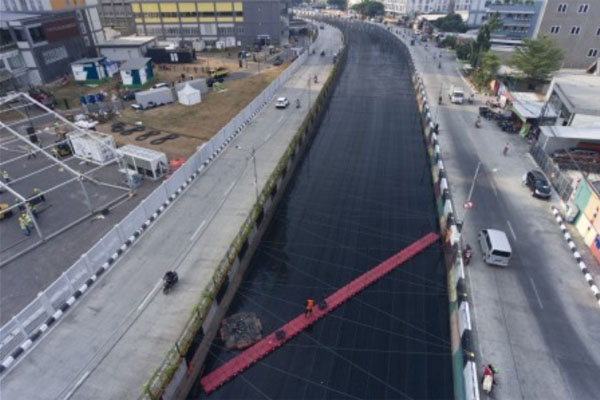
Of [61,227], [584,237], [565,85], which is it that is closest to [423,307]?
[584,237]

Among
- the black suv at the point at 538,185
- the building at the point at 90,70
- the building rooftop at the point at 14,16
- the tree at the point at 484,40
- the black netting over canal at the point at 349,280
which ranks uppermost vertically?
the building rooftop at the point at 14,16

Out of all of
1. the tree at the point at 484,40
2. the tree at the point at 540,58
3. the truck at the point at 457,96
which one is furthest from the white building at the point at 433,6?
the truck at the point at 457,96

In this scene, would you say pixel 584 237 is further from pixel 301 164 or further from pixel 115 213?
pixel 115 213

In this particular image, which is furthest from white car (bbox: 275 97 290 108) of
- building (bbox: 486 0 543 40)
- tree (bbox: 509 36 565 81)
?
building (bbox: 486 0 543 40)

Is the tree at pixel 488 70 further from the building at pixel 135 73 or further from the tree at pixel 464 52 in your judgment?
the building at pixel 135 73

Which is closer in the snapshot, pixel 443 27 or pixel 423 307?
pixel 423 307

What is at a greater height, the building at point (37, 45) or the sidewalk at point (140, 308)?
the building at point (37, 45)

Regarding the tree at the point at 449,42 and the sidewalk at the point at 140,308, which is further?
the tree at the point at 449,42
